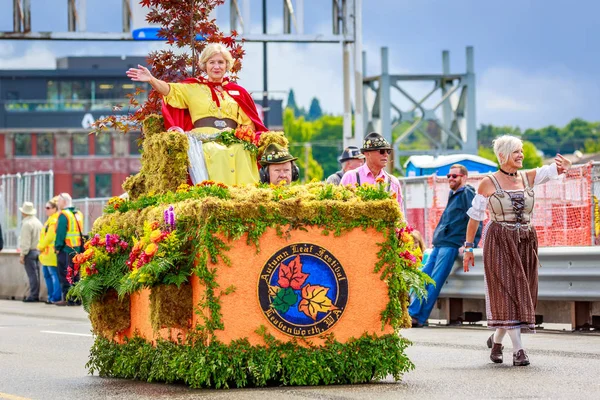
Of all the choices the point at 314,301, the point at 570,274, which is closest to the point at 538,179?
the point at 314,301

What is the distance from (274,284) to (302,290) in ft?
0.65

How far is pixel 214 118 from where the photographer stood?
11.3 metres

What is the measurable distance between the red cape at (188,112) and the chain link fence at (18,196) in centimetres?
1652

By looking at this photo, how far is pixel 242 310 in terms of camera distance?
9.02 meters

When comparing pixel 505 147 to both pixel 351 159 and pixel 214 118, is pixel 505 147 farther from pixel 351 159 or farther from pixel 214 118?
pixel 351 159

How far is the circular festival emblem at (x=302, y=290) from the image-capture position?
9.10 meters

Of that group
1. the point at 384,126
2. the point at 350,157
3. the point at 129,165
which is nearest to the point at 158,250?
the point at 350,157

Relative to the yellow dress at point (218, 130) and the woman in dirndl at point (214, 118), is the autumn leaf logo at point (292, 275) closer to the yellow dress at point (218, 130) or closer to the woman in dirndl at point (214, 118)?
the woman in dirndl at point (214, 118)

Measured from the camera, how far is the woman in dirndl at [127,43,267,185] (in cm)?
1093

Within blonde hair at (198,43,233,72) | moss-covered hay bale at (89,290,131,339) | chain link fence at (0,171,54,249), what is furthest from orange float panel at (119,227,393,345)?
chain link fence at (0,171,54,249)

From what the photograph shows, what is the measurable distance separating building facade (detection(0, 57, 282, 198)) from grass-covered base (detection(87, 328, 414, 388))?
109318 millimetres

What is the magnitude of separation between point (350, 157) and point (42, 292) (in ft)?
46.3

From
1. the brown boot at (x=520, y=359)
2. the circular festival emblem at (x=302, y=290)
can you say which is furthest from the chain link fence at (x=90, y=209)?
the circular festival emblem at (x=302, y=290)

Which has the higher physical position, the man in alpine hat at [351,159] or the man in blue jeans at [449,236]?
the man in alpine hat at [351,159]
